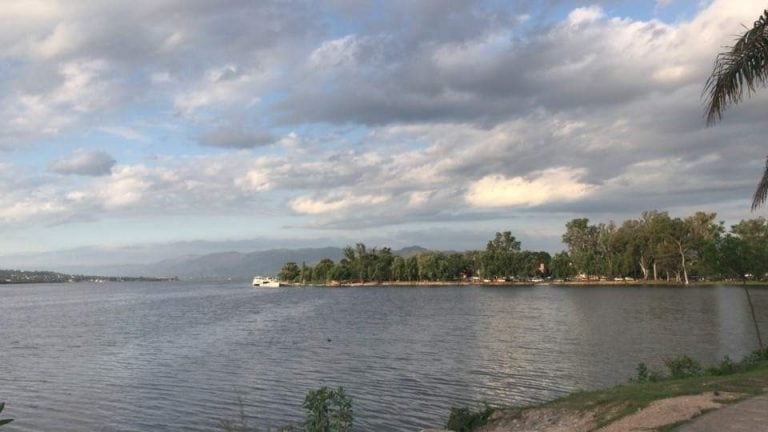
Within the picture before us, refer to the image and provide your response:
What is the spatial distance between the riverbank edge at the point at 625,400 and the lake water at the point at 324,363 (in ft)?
15.0

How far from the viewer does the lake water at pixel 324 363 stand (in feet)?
86.0

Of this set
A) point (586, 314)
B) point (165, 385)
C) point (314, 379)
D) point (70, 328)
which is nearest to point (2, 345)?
point (70, 328)

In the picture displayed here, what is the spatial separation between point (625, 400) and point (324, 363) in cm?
2486

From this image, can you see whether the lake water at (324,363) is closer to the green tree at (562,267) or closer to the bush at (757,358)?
the bush at (757,358)

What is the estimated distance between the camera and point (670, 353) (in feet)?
128

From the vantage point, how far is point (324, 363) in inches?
1515

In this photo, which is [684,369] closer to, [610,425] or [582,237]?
[610,425]

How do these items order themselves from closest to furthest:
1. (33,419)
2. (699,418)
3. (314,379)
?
(699,418) → (33,419) → (314,379)

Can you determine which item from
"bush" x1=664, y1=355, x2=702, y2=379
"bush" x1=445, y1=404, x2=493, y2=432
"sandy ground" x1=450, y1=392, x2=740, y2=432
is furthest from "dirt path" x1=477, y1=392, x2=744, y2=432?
"bush" x1=664, y1=355, x2=702, y2=379

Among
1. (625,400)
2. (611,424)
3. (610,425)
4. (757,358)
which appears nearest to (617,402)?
(625,400)

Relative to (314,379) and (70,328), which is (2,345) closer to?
(70,328)

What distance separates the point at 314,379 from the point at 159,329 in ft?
120

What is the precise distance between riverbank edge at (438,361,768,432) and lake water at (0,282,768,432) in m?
4.58

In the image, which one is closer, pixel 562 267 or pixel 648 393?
pixel 648 393
